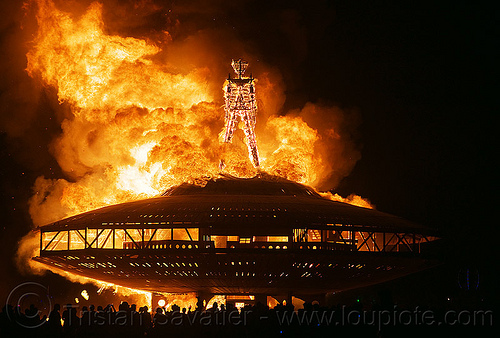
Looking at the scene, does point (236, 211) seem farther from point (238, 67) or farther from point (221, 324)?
point (221, 324)

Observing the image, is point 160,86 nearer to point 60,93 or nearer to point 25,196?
point 60,93

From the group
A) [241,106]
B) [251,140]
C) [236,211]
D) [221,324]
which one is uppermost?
[241,106]

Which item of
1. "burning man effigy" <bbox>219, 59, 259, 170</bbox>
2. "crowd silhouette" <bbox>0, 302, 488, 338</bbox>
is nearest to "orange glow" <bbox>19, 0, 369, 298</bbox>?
"burning man effigy" <bbox>219, 59, 259, 170</bbox>

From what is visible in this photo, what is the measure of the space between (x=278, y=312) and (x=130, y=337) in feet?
21.3

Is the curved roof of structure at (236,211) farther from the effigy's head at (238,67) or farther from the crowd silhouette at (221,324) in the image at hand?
the crowd silhouette at (221,324)

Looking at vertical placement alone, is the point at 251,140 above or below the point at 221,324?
above

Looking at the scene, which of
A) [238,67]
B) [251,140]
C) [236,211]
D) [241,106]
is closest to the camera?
[236,211]

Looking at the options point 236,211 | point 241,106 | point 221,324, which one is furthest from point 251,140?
point 221,324

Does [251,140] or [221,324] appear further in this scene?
[251,140]

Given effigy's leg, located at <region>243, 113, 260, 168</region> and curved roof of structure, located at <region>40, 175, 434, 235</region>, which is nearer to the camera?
curved roof of structure, located at <region>40, 175, 434, 235</region>

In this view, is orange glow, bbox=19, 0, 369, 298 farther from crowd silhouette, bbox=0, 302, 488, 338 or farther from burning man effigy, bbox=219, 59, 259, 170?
crowd silhouette, bbox=0, 302, 488, 338

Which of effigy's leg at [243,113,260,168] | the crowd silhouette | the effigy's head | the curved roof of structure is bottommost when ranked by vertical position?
the crowd silhouette

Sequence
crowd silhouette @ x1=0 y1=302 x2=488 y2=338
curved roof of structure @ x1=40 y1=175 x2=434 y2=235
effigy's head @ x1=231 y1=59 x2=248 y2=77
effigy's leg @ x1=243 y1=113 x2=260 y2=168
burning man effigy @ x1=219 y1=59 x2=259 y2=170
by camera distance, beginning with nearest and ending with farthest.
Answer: crowd silhouette @ x1=0 y1=302 x2=488 y2=338
curved roof of structure @ x1=40 y1=175 x2=434 y2=235
burning man effigy @ x1=219 y1=59 x2=259 y2=170
effigy's leg @ x1=243 y1=113 x2=260 y2=168
effigy's head @ x1=231 y1=59 x2=248 y2=77

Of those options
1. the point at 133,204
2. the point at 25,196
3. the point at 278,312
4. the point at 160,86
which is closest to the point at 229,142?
the point at 160,86
